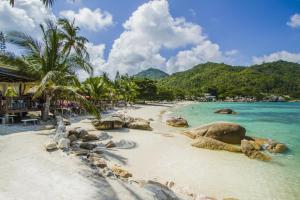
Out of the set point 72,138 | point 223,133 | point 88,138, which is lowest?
point 223,133

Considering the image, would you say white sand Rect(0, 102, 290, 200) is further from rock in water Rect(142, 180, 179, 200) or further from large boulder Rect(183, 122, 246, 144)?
large boulder Rect(183, 122, 246, 144)

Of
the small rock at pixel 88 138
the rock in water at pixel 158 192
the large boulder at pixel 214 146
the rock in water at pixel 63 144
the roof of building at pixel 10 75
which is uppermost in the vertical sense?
the roof of building at pixel 10 75

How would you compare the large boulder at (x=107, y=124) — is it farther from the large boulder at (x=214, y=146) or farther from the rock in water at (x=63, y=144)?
the rock in water at (x=63, y=144)

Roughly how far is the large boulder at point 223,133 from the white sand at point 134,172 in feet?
9.29

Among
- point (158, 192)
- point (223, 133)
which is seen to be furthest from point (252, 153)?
point (158, 192)

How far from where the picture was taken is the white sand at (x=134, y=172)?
569 cm

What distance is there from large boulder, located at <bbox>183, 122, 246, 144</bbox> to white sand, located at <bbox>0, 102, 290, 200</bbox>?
2833mm

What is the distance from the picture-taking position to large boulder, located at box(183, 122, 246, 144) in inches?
655

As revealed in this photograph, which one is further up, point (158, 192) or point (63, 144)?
point (63, 144)

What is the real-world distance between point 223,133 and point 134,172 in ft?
30.4

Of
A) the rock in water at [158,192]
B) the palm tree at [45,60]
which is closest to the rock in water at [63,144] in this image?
the rock in water at [158,192]

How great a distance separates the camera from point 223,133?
54.9 feet

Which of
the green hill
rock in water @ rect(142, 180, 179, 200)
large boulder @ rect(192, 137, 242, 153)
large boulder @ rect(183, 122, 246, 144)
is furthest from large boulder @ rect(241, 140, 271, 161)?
the green hill

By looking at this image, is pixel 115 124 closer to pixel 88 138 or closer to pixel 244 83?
pixel 88 138
